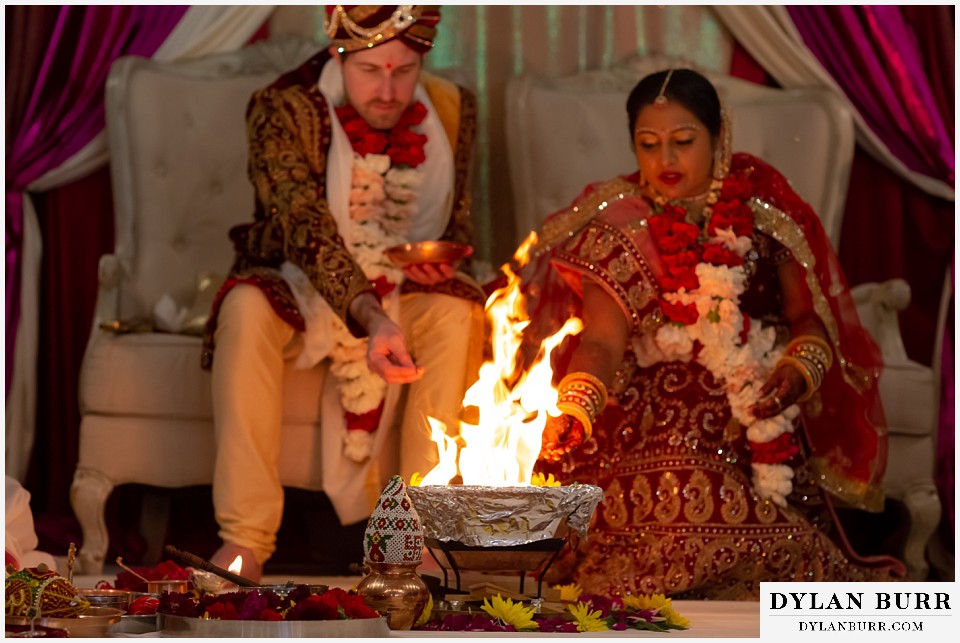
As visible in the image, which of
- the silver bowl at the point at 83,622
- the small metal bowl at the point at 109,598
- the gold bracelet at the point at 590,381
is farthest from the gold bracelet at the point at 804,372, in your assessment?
the silver bowl at the point at 83,622

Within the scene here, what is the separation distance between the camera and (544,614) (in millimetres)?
3428

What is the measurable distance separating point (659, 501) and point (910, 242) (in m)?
2.41

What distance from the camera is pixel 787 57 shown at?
20.5 feet

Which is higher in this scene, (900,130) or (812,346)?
(900,130)

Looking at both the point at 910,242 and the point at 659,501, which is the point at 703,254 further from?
the point at 910,242

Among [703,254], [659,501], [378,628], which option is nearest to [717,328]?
[703,254]

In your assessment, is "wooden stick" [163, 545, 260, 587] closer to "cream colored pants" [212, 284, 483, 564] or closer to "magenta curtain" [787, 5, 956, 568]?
"cream colored pants" [212, 284, 483, 564]

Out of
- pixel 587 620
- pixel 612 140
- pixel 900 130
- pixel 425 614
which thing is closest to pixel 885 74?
pixel 900 130

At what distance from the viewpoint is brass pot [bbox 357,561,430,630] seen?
3215mm

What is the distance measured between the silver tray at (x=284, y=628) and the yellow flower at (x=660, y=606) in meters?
0.73

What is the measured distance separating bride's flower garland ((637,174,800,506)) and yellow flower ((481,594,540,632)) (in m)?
1.30

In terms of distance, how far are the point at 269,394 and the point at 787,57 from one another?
8.73 feet

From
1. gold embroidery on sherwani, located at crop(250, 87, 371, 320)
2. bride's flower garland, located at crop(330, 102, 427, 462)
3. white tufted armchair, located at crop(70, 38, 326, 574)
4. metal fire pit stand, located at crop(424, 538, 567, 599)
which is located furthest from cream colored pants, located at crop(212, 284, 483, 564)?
metal fire pit stand, located at crop(424, 538, 567, 599)

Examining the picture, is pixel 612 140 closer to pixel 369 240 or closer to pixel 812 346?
pixel 369 240
